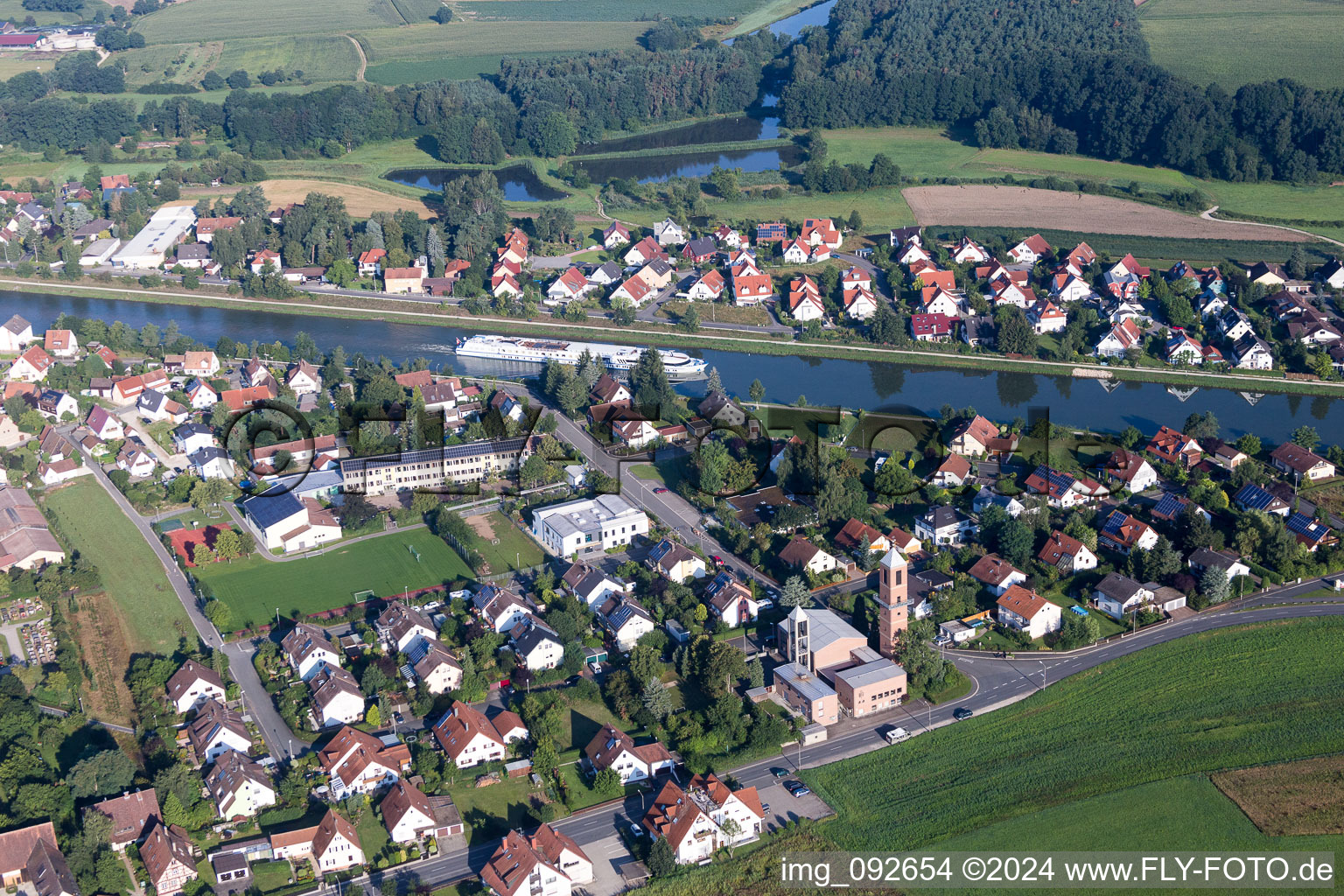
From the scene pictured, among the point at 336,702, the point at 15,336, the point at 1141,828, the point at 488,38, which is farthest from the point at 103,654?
the point at 488,38

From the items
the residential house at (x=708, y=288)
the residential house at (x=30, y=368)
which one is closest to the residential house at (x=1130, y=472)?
the residential house at (x=708, y=288)

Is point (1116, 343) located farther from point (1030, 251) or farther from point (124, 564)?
point (124, 564)

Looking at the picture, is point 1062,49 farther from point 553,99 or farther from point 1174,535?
point 1174,535

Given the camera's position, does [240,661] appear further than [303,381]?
No

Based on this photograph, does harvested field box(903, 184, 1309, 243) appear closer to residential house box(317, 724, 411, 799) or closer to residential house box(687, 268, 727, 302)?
residential house box(687, 268, 727, 302)

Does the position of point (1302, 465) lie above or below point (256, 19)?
below

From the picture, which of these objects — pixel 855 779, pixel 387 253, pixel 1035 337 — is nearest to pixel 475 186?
pixel 387 253
